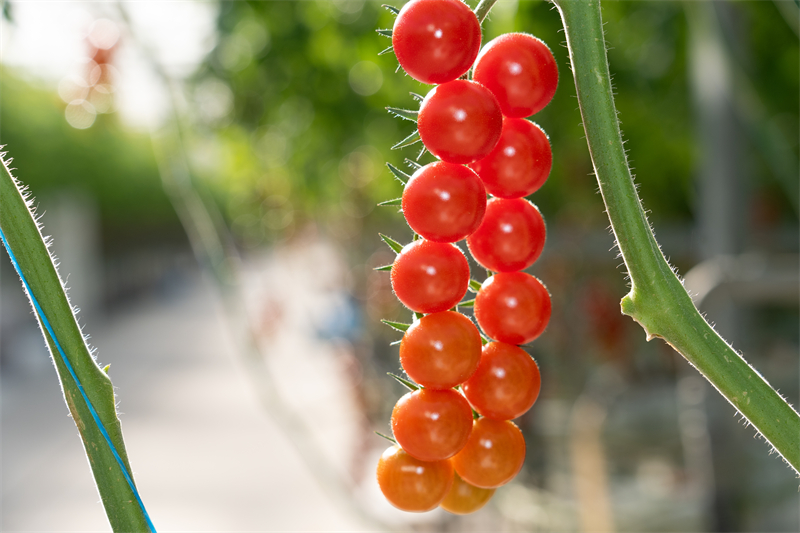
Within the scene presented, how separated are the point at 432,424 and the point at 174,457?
5338 mm

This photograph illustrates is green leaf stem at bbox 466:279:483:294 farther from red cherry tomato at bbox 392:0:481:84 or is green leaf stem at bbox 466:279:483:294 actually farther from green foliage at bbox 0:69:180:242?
green foliage at bbox 0:69:180:242

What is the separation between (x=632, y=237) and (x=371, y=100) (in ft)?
7.72

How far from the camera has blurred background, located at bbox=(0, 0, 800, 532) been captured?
1.36 m

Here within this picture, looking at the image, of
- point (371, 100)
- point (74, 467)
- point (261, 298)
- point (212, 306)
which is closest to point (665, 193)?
point (371, 100)

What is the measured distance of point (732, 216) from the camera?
1.93m

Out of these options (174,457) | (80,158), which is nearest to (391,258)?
(174,457)

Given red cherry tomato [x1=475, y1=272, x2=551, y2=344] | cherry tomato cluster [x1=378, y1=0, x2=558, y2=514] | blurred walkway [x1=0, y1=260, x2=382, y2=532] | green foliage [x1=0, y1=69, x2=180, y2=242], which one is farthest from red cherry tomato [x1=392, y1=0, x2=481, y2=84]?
green foliage [x1=0, y1=69, x2=180, y2=242]

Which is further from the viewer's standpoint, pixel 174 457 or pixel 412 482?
pixel 174 457

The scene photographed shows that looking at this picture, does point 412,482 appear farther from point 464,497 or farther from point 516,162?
point 516,162

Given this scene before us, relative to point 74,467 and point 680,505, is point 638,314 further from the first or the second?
point 74,467

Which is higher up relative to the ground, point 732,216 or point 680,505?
point 732,216

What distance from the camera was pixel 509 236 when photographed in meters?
0.41

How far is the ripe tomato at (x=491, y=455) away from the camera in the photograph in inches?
→ 16.1

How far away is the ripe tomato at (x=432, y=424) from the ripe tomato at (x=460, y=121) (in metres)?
0.13
